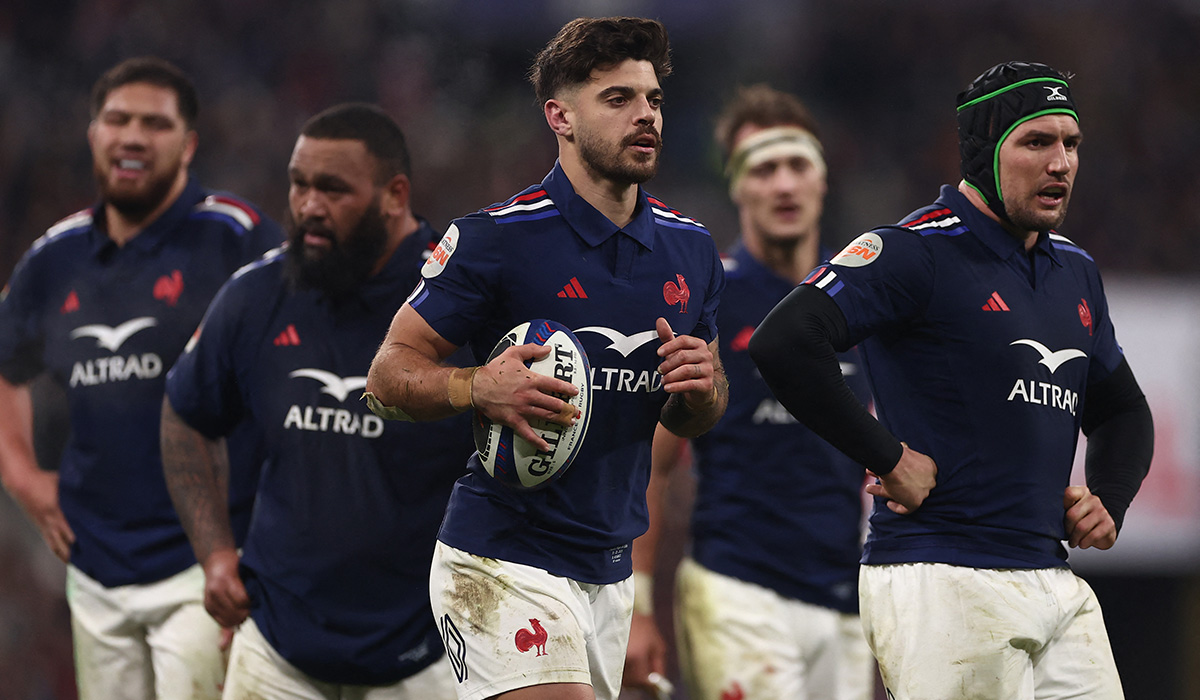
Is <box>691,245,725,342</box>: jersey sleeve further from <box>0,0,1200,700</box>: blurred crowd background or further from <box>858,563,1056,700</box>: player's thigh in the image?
<box>0,0,1200,700</box>: blurred crowd background

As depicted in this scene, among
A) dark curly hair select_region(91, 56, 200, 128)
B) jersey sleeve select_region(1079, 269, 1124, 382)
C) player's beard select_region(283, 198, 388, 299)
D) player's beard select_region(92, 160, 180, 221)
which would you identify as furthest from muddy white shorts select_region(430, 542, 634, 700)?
dark curly hair select_region(91, 56, 200, 128)

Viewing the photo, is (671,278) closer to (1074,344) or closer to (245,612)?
(1074,344)

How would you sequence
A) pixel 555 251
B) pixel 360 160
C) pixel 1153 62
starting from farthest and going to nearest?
pixel 1153 62
pixel 360 160
pixel 555 251

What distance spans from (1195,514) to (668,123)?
7.75 m

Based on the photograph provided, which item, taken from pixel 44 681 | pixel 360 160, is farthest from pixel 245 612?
pixel 44 681

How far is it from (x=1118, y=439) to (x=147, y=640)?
153 inches

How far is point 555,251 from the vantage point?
12.9 ft

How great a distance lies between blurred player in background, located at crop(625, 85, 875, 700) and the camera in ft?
19.0

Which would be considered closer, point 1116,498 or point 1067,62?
point 1116,498

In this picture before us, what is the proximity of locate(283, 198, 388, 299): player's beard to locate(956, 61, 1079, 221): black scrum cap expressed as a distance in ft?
6.84

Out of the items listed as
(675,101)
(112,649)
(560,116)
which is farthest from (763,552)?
(675,101)

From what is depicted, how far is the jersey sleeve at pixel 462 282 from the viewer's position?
3844 mm

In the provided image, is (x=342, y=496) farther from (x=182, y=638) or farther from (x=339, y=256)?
(x=182, y=638)

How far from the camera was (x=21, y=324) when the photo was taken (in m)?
6.18
